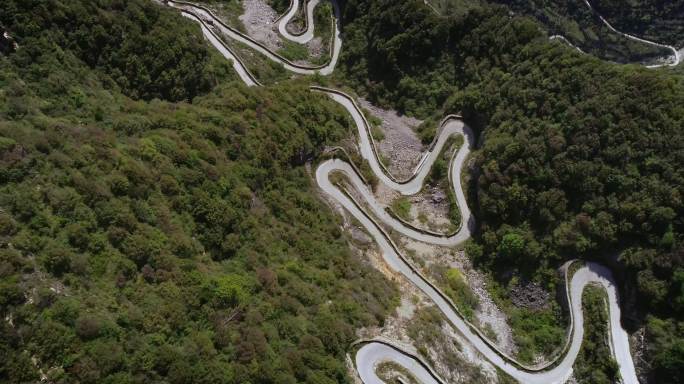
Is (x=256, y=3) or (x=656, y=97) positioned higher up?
(x=656, y=97)

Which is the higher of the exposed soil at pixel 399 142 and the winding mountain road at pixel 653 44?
the winding mountain road at pixel 653 44

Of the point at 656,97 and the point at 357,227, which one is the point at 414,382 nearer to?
the point at 357,227

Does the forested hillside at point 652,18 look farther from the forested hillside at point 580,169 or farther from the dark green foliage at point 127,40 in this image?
the dark green foliage at point 127,40

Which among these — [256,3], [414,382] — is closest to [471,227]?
[414,382]

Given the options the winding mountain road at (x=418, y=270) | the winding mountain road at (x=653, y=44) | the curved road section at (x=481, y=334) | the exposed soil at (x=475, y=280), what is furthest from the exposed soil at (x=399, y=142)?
the winding mountain road at (x=653, y=44)

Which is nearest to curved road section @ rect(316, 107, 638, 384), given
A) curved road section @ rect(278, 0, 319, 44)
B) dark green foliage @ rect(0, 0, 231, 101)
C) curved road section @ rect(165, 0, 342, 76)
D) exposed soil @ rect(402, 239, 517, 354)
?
exposed soil @ rect(402, 239, 517, 354)

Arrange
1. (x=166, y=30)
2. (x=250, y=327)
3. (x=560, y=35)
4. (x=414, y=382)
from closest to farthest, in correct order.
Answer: (x=250, y=327) → (x=414, y=382) → (x=166, y=30) → (x=560, y=35)

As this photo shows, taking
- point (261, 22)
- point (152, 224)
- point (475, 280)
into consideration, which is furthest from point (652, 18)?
point (152, 224)
